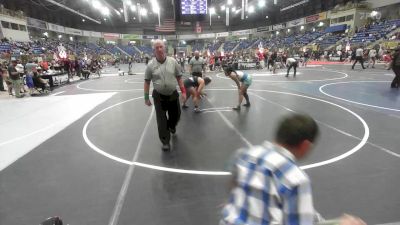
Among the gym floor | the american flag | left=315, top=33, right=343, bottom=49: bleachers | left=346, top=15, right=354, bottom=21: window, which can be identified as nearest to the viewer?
the gym floor

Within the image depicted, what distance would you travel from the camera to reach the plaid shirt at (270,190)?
1.22m

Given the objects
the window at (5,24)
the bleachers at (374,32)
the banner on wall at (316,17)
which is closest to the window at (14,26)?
the window at (5,24)

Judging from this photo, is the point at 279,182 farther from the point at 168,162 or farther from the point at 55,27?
the point at 55,27

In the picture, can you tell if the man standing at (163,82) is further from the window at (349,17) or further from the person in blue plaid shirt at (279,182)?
the window at (349,17)

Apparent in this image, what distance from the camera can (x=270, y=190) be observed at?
1262 millimetres

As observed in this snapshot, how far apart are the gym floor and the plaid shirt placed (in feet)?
5.35

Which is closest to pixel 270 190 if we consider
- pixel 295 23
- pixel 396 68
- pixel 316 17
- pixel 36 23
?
pixel 396 68

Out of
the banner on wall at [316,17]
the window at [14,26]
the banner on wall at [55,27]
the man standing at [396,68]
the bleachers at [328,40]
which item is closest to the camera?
the man standing at [396,68]

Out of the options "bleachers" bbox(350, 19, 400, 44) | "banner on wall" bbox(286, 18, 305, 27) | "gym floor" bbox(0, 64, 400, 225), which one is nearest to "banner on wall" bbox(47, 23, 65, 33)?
"banner on wall" bbox(286, 18, 305, 27)

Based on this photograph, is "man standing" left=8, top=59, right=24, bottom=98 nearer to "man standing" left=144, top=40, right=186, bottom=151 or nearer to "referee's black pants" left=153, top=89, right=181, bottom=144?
"man standing" left=144, top=40, right=186, bottom=151

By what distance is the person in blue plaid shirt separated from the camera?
123 cm

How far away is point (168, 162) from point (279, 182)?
3.26m

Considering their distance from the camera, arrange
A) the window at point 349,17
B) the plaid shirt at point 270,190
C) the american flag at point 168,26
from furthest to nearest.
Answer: the american flag at point 168,26 < the window at point 349,17 < the plaid shirt at point 270,190

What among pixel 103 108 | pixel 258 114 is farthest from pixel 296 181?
pixel 103 108
